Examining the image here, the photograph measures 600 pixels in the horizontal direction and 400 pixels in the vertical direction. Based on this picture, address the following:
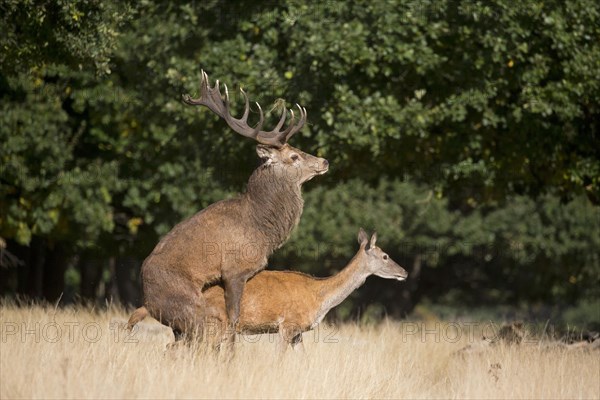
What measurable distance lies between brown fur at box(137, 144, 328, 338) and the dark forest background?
3.29 metres

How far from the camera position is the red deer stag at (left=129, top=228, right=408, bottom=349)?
31.1 feet

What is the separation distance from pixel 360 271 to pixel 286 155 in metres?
2.14

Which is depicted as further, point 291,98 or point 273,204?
point 291,98

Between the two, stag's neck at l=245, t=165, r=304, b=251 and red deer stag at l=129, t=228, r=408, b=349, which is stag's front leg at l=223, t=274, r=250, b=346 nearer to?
red deer stag at l=129, t=228, r=408, b=349

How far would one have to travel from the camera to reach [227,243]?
30.6ft

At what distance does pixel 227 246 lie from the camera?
9297 millimetres

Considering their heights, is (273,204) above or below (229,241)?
above

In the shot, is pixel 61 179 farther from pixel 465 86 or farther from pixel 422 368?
pixel 422 368

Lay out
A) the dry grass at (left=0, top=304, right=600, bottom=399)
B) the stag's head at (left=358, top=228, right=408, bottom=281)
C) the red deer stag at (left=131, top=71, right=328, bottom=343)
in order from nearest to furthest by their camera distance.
A: the dry grass at (left=0, top=304, right=600, bottom=399)
the red deer stag at (left=131, top=71, right=328, bottom=343)
the stag's head at (left=358, top=228, right=408, bottom=281)

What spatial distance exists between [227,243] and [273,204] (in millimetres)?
706

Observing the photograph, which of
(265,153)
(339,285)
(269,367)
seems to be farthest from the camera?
(339,285)

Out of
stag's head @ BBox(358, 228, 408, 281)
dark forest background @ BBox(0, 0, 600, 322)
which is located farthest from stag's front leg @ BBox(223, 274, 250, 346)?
dark forest background @ BBox(0, 0, 600, 322)

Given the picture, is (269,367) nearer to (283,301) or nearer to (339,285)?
(283,301)

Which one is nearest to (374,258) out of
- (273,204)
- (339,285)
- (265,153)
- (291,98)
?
(339,285)
